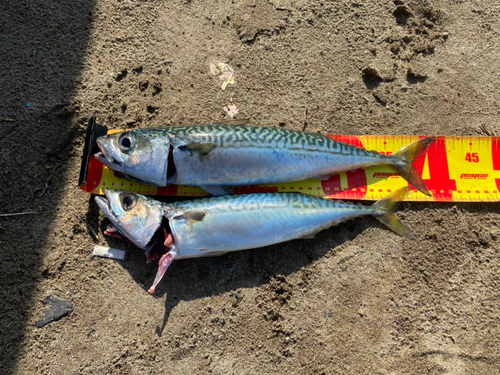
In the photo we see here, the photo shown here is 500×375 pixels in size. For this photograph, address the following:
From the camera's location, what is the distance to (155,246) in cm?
258

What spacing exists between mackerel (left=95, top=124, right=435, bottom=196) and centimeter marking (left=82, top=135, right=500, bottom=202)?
106 mm

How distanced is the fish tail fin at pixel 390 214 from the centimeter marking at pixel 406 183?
0.11 metres

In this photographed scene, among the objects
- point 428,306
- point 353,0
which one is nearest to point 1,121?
point 353,0

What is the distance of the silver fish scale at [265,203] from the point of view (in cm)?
261

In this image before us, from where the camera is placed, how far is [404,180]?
2955mm

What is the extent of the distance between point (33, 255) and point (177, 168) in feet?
5.07

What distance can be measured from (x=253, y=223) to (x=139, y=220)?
0.97 meters

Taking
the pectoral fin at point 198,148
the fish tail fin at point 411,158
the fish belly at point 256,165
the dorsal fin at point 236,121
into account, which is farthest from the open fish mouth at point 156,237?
the fish tail fin at point 411,158

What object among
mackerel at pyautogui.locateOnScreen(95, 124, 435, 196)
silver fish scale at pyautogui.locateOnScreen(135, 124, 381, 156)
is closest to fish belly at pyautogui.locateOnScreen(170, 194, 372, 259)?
mackerel at pyautogui.locateOnScreen(95, 124, 435, 196)

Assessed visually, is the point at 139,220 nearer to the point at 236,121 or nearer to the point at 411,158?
the point at 236,121

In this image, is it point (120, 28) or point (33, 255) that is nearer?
point (33, 255)

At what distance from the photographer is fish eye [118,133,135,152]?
8.52ft

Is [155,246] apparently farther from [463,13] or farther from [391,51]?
[463,13]

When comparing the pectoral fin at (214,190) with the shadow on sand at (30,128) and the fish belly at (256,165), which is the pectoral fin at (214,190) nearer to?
the fish belly at (256,165)
